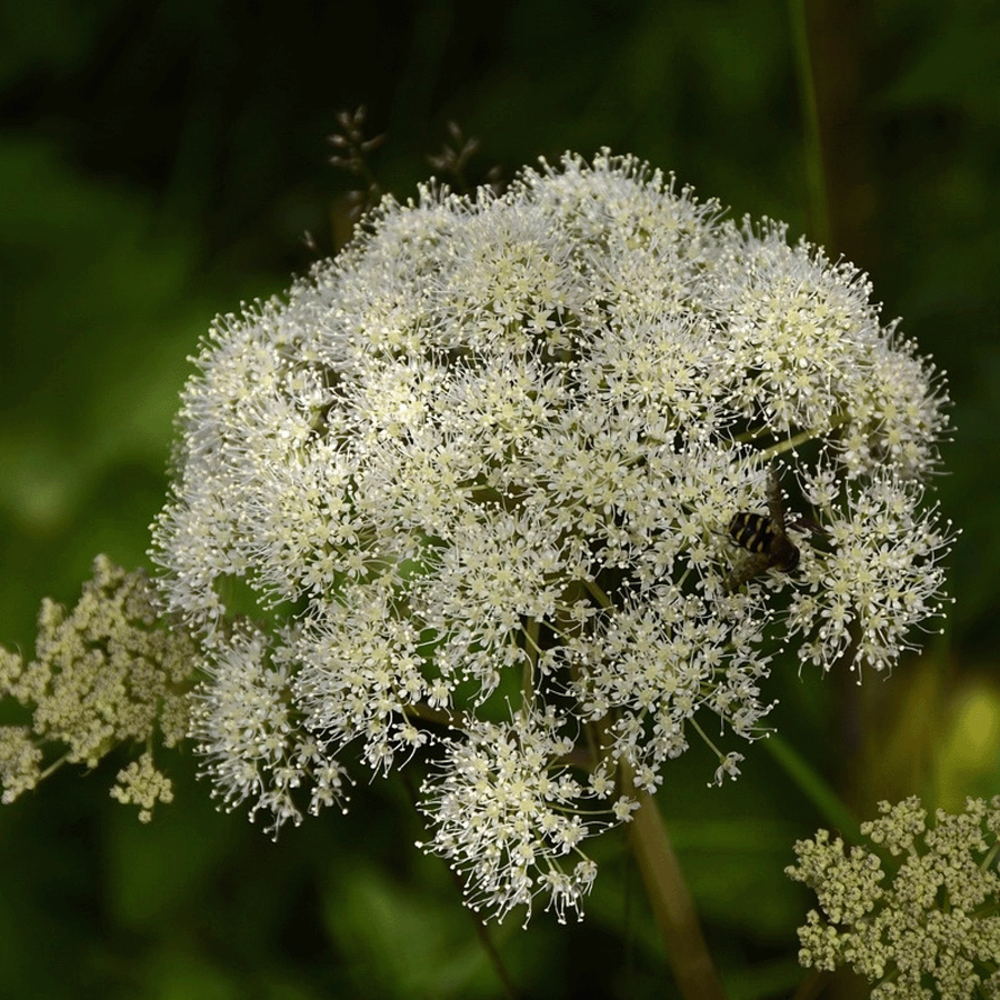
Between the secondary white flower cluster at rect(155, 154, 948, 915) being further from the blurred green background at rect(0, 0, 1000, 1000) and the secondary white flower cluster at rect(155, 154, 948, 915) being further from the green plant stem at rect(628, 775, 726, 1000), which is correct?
the blurred green background at rect(0, 0, 1000, 1000)

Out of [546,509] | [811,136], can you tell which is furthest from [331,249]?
[546,509]

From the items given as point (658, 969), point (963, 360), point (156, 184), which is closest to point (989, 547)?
point (963, 360)

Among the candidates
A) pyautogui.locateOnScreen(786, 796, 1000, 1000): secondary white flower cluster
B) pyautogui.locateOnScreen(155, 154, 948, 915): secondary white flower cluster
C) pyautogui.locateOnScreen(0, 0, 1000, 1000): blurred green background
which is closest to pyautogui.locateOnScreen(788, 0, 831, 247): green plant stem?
pyautogui.locateOnScreen(0, 0, 1000, 1000): blurred green background

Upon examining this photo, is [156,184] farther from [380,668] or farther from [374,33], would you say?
[380,668]

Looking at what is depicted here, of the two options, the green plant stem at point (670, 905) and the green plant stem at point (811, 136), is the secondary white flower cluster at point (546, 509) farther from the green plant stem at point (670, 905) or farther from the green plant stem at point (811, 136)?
the green plant stem at point (811, 136)

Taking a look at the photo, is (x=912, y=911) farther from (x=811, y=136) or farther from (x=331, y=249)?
(x=331, y=249)

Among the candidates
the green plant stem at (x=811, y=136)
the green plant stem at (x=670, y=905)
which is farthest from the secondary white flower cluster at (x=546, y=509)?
the green plant stem at (x=811, y=136)

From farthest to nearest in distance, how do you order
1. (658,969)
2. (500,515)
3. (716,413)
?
(658,969) < (716,413) < (500,515)
